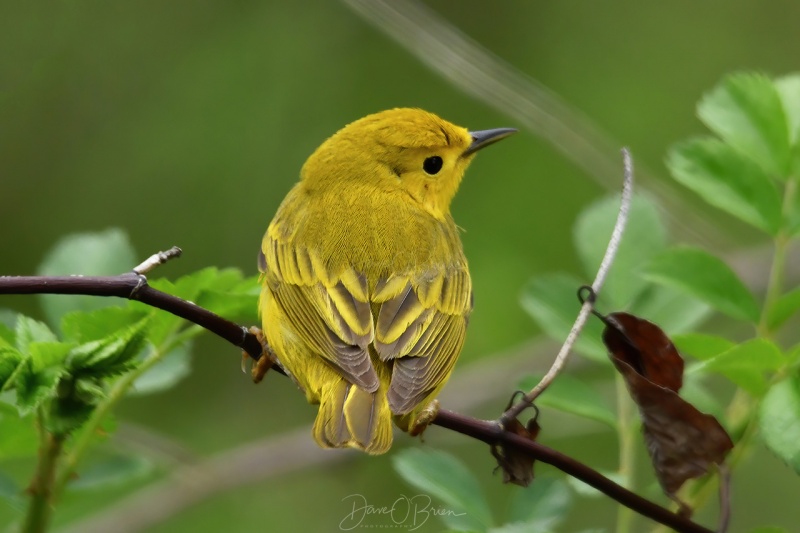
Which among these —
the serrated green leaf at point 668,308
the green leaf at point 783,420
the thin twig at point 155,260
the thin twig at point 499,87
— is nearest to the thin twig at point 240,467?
the thin twig at point 499,87

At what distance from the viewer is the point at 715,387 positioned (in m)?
7.38

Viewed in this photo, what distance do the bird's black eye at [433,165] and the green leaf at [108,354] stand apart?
233cm

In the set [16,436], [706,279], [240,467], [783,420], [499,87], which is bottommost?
[240,467]

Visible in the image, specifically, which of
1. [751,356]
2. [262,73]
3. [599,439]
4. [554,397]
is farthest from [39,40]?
[751,356]

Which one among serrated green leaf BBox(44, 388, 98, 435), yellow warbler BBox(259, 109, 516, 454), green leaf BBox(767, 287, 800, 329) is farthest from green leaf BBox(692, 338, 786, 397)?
serrated green leaf BBox(44, 388, 98, 435)

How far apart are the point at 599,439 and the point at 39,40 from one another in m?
5.04

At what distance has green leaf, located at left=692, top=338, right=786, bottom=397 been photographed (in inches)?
92.4

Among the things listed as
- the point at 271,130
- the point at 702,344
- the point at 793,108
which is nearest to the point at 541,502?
the point at 702,344

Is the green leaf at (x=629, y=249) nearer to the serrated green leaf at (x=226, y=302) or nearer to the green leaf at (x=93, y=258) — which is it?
the serrated green leaf at (x=226, y=302)

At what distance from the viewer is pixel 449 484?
2.75 m

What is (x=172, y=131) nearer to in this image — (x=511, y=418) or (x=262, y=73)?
(x=262, y=73)

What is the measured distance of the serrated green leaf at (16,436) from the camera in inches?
107

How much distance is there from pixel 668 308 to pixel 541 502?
2.84 feet

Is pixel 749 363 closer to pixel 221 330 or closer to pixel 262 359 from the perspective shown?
pixel 221 330
